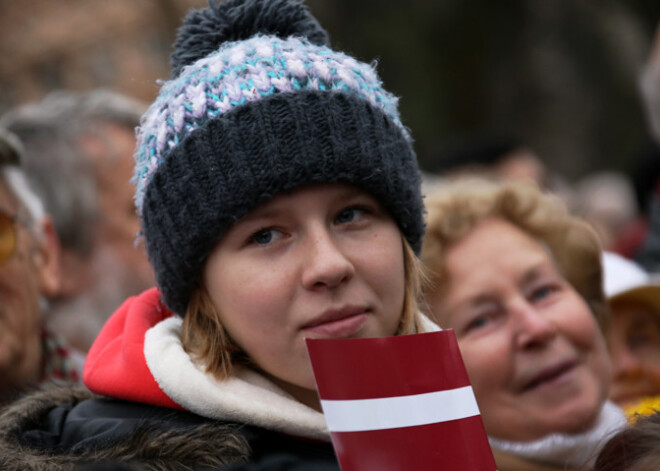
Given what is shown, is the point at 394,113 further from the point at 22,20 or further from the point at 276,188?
the point at 22,20

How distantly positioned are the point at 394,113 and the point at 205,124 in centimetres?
48

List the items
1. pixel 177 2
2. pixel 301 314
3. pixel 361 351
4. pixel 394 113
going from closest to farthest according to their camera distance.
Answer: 1. pixel 361 351
2. pixel 301 314
3. pixel 394 113
4. pixel 177 2

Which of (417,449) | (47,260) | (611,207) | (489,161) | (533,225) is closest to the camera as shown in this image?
(417,449)

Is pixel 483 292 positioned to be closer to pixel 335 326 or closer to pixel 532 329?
pixel 532 329

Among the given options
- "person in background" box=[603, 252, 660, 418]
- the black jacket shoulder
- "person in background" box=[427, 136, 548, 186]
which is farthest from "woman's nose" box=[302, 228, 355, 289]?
"person in background" box=[427, 136, 548, 186]

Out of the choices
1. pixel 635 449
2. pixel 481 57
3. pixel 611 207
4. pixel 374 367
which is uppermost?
pixel 481 57

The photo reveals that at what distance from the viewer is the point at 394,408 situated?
1.69m

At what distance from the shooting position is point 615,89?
11.9m

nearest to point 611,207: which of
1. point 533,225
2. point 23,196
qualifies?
point 533,225

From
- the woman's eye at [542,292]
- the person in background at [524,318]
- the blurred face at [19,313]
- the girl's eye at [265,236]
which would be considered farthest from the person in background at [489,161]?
the girl's eye at [265,236]

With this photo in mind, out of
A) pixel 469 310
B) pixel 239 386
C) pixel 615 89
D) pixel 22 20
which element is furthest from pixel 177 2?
pixel 239 386

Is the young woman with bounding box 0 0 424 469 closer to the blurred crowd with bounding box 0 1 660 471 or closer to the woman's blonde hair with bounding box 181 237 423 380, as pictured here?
the woman's blonde hair with bounding box 181 237 423 380

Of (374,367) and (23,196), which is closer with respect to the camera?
(374,367)

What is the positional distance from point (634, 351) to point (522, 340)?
0.98 metres
